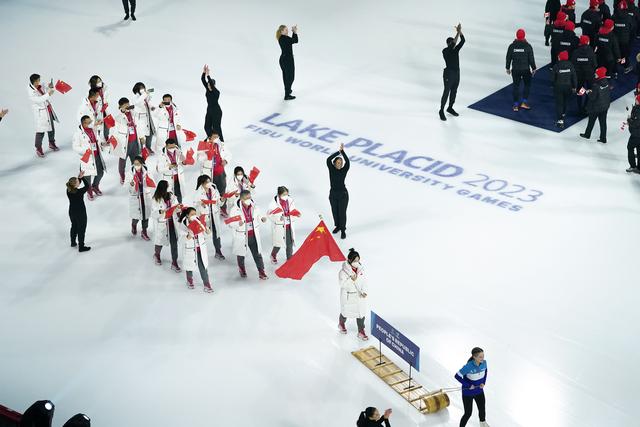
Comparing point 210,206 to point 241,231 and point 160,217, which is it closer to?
point 160,217

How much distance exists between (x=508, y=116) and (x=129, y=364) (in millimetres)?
10081

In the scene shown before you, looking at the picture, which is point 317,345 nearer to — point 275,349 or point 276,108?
point 275,349

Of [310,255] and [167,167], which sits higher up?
[167,167]

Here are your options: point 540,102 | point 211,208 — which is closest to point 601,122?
point 540,102

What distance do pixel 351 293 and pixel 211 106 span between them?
22.7 feet

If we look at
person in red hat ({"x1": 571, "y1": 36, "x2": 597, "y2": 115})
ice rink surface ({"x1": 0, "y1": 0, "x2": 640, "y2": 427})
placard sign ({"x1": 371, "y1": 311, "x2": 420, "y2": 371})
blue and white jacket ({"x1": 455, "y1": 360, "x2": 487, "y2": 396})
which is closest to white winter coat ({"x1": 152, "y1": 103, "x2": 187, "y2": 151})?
ice rink surface ({"x1": 0, "y1": 0, "x2": 640, "y2": 427})

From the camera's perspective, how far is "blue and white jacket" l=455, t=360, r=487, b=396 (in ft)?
34.9

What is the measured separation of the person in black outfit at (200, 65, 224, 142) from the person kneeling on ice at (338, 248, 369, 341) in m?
6.35

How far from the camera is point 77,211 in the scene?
48.6 feet

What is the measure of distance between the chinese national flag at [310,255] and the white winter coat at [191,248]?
3.65 ft

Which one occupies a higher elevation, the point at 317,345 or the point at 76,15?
the point at 76,15

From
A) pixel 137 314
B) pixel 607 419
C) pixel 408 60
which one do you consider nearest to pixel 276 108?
pixel 408 60

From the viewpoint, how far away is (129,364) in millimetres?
12609

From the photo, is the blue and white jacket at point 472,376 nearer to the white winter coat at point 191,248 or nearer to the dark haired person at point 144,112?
the white winter coat at point 191,248
